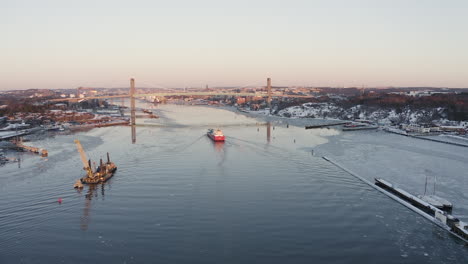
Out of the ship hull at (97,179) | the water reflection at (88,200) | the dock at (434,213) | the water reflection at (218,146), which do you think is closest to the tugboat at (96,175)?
the ship hull at (97,179)

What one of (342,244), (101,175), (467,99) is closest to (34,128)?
(101,175)

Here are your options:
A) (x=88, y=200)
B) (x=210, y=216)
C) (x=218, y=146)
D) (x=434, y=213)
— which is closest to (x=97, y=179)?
(x=88, y=200)

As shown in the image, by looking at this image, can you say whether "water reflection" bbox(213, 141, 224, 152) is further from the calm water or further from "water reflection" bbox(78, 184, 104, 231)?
"water reflection" bbox(78, 184, 104, 231)

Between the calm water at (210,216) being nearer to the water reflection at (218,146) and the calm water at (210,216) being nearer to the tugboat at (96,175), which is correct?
the tugboat at (96,175)

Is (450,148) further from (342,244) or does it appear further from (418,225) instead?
(342,244)

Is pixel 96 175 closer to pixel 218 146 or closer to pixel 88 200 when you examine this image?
pixel 88 200

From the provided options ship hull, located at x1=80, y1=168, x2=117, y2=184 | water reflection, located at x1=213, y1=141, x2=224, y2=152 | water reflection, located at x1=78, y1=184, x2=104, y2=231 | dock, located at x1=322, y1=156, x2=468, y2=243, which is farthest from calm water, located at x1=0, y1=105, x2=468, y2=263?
water reflection, located at x1=213, y1=141, x2=224, y2=152

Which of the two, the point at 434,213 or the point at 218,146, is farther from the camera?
the point at 218,146
